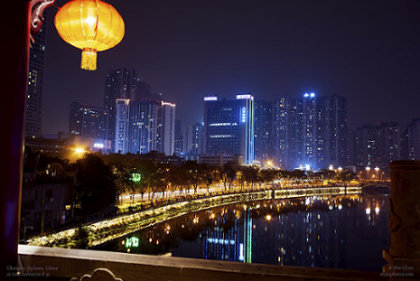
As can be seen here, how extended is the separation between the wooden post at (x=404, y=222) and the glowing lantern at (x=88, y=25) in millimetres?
3816

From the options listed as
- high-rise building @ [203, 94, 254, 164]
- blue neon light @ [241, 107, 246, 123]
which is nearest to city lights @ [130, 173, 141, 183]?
high-rise building @ [203, 94, 254, 164]

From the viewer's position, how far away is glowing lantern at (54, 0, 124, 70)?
430 centimetres

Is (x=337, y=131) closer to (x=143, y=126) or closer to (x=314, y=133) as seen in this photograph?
(x=314, y=133)

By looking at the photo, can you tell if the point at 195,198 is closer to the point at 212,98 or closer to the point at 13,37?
the point at 13,37

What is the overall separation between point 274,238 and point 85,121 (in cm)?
11909

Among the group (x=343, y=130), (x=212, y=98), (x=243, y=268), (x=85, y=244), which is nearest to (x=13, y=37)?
(x=243, y=268)

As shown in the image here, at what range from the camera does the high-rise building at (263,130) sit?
127m

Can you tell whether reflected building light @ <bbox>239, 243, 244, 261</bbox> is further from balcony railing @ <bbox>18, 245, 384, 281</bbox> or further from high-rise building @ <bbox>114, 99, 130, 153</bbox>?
high-rise building @ <bbox>114, 99, 130, 153</bbox>

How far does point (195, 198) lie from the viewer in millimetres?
38312

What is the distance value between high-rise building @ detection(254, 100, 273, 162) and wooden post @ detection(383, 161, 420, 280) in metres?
122

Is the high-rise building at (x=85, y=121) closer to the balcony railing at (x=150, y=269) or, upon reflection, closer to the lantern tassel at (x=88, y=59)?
the lantern tassel at (x=88, y=59)

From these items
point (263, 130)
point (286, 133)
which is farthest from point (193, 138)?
point (286, 133)

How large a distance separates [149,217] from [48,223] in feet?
84.9

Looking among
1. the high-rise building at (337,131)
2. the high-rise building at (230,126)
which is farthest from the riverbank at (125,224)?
the high-rise building at (337,131)
